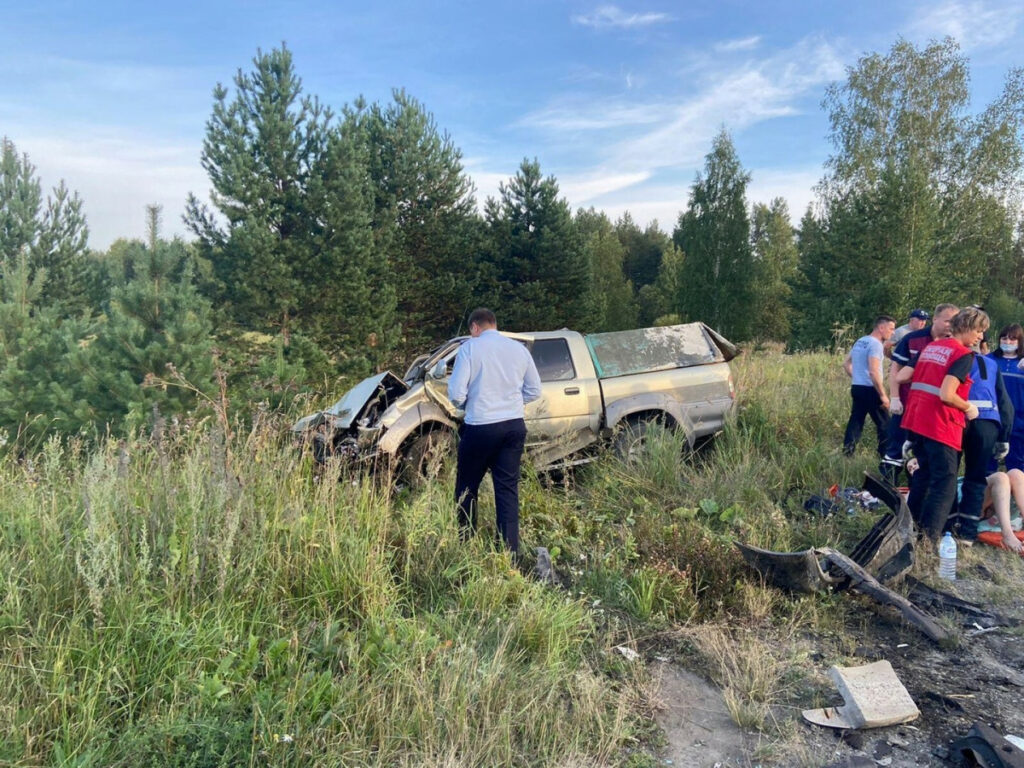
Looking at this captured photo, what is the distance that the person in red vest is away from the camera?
4.66 meters

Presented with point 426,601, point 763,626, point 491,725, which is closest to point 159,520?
point 426,601

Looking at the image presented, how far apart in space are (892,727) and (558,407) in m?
4.45

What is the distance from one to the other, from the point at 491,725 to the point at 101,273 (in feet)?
69.0

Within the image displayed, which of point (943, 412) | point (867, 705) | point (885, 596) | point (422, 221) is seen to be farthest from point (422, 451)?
point (422, 221)

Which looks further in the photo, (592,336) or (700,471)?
(592,336)

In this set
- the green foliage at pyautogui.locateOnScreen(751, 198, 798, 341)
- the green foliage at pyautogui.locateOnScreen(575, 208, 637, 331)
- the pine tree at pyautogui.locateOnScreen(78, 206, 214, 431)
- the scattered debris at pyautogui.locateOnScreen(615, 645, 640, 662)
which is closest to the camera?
the scattered debris at pyautogui.locateOnScreen(615, 645, 640, 662)

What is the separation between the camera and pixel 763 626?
3.68 m

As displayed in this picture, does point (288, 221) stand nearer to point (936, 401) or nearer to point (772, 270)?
point (936, 401)

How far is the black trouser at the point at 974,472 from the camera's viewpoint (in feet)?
16.1

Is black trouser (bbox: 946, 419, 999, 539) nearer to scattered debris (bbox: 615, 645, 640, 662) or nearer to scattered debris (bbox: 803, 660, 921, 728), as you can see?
scattered debris (bbox: 803, 660, 921, 728)

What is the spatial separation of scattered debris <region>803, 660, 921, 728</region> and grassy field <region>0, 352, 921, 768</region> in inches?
9.4

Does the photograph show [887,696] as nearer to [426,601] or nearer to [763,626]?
[763,626]

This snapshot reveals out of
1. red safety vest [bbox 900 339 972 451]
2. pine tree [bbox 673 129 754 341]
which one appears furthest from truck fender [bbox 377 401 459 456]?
pine tree [bbox 673 129 754 341]

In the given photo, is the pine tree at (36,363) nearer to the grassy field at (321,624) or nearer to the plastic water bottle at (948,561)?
the grassy field at (321,624)
